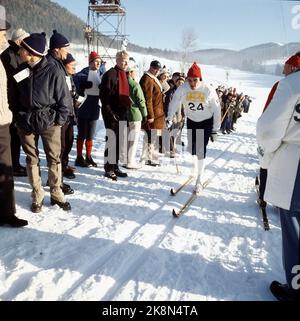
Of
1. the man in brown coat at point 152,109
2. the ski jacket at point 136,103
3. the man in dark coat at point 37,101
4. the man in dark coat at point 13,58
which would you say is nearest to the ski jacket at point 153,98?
the man in brown coat at point 152,109

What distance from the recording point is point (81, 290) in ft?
9.06

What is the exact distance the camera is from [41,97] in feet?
12.6

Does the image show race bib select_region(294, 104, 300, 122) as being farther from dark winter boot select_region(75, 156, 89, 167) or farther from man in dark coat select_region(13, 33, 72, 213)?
dark winter boot select_region(75, 156, 89, 167)

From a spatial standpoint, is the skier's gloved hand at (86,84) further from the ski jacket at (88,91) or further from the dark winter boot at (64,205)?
the dark winter boot at (64,205)

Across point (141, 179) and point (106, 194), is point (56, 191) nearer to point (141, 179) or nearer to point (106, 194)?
point (106, 194)

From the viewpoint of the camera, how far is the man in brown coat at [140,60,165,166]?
6664 millimetres

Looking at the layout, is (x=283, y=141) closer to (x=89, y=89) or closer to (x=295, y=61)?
(x=295, y=61)

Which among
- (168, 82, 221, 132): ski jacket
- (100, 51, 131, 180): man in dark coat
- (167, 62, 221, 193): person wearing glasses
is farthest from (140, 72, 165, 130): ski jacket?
(168, 82, 221, 132): ski jacket

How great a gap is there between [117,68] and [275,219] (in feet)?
11.3

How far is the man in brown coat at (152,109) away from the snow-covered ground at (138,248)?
1639 millimetres

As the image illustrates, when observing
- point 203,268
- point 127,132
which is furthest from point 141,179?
point 203,268

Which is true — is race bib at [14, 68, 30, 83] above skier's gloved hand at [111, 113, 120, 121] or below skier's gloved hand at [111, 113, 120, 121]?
→ above

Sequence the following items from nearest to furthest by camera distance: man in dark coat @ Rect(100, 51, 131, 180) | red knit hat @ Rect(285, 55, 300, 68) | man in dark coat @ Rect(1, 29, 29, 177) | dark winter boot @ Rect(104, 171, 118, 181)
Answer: red knit hat @ Rect(285, 55, 300, 68) < man in dark coat @ Rect(1, 29, 29, 177) < man in dark coat @ Rect(100, 51, 131, 180) < dark winter boot @ Rect(104, 171, 118, 181)
